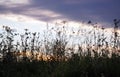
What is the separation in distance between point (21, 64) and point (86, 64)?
2783 mm

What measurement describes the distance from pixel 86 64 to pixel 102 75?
77 centimetres

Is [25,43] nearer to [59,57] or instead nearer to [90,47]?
[59,57]

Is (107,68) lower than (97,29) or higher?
lower

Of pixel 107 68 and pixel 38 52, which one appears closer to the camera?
pixel 107 68

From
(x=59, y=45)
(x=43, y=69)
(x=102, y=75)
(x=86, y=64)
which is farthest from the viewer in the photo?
(x=59, y=45)

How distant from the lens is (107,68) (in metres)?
7.30

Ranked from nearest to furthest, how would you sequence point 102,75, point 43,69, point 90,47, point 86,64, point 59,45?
point 102,75 → point 86,64 → point 43,69 → point 90,47 → point 59,45

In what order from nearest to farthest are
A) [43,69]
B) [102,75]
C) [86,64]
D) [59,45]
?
[102,75], [86,64], [43,69], [59,45]

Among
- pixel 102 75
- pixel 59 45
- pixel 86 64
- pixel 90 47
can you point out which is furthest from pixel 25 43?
pixel 102 75

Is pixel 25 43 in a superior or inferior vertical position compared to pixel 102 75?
superior

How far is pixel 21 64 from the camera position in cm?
985

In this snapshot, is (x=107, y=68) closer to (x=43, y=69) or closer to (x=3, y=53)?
(x=43, y=69)

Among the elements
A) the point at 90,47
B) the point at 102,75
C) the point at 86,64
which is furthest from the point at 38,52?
the point at 102,75

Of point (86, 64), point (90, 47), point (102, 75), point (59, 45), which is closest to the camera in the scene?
point (102, 75)
